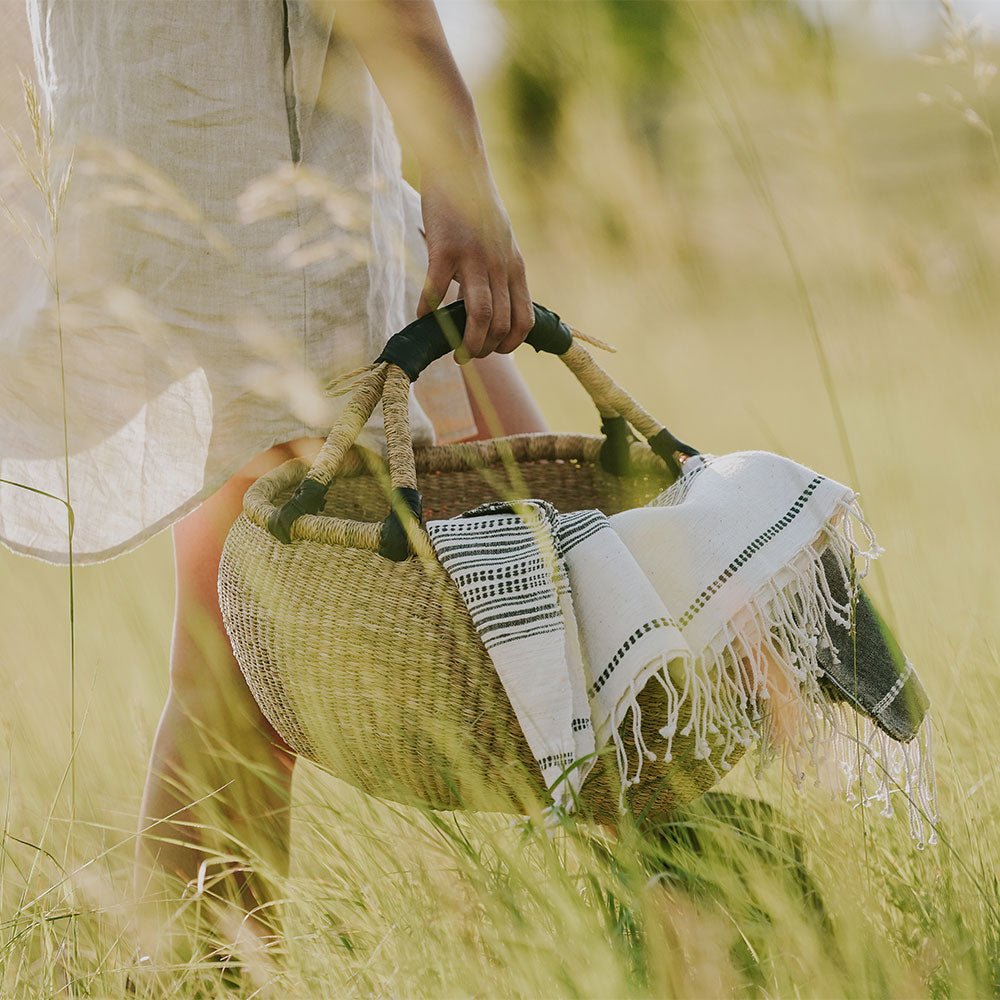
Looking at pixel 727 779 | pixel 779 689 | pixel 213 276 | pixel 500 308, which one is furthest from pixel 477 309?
pixel 727 779

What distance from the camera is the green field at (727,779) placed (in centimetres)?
88

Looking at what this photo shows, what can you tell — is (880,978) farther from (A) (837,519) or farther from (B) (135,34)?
(B) (135,34)

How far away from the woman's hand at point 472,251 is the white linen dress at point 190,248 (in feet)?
0.41

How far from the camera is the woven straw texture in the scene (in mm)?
860

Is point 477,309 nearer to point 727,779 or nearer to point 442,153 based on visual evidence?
point 442,153

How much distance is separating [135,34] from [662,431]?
72cm

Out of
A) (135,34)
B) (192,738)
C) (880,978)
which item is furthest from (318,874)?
(135,34)

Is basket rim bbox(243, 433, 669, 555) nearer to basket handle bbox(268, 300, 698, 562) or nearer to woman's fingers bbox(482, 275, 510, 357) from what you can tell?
basket handle bbox(268, 300, 698, 562)

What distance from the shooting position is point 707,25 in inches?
37.8

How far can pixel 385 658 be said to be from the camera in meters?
0.86

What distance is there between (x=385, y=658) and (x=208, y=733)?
Result: 441 millimetres

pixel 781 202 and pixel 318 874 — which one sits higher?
pixel 781 202

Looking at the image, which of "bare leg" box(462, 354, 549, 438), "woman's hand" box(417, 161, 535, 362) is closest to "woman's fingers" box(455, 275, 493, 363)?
"woman's hand" box(417, 161, 535, 362)

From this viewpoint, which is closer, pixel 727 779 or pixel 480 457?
pixel 480 457
